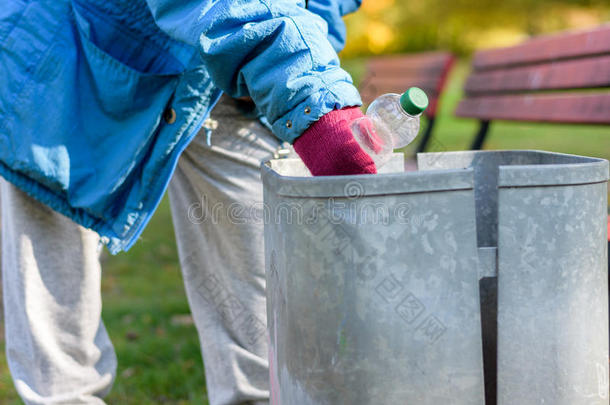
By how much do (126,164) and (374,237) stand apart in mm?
1017

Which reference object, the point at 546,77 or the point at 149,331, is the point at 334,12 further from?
the point at 149,331

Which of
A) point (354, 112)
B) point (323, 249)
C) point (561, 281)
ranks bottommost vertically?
point (561, 281)

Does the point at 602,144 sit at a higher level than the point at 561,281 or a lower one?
lower

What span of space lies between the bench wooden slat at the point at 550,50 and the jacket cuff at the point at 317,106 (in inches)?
86.1

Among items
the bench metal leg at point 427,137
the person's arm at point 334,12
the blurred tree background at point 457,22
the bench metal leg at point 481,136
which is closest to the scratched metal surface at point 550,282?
the person's arm at point 334,12

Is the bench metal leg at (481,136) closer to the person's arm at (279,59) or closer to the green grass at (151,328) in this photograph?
the green grass at (151,328)

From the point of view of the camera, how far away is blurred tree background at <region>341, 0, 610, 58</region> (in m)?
16.7

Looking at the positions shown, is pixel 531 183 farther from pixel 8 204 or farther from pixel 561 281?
pixel 8 204

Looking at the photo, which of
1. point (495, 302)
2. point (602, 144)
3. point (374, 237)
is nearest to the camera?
point (374, 237)

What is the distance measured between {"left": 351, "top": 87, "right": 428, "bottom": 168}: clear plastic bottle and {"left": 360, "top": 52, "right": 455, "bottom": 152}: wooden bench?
3.47m

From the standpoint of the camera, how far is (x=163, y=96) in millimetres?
2014

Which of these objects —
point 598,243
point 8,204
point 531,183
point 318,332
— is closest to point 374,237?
point 318,332

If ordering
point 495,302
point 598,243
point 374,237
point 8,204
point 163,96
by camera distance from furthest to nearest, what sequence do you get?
point 8,204
point 163,96
point 495,302
point 598,243
point 374,237

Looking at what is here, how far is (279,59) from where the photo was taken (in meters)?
1.54
